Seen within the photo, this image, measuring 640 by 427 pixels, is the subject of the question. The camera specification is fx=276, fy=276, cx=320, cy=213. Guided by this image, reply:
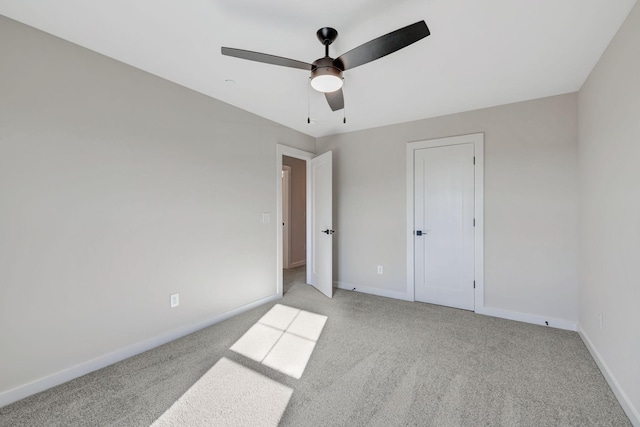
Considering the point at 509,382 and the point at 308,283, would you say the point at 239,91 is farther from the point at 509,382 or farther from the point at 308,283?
the point at 509,382

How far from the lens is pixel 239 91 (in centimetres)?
275

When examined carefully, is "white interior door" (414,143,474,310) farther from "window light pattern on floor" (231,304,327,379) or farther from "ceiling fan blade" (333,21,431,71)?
"ceiling fan blade" (333,21,431,71)

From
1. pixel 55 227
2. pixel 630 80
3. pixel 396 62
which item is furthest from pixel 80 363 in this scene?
pixel 630 80

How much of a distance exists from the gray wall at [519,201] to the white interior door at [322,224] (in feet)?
2.39

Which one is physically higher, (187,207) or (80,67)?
(80,67)

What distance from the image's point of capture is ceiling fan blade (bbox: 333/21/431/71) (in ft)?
4.47

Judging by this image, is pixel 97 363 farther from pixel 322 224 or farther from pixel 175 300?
pixel 322 224

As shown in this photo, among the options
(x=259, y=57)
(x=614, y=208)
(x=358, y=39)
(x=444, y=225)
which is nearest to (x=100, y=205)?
(x=259, y=57)

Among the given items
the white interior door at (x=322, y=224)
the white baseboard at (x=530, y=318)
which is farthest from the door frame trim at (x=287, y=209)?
the white baseboard at (x=530, y=318)

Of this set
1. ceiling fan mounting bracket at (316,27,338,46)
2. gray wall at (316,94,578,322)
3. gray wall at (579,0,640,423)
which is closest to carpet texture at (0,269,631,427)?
gray wall at (579,0,640,423)

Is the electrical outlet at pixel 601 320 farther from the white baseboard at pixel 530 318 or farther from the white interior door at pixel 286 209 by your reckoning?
the white interior door at pixel 286 209

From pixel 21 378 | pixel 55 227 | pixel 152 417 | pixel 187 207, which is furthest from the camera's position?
pixel 187 207

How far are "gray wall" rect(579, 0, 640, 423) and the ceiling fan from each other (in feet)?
4.56

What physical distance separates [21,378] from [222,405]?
132 centimetres
